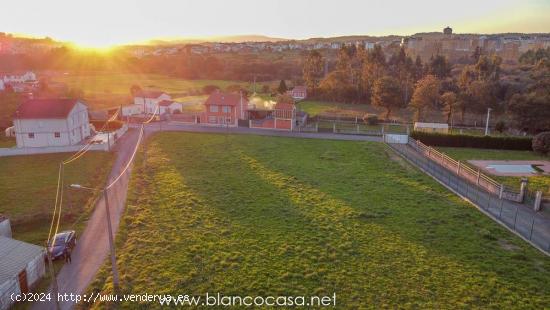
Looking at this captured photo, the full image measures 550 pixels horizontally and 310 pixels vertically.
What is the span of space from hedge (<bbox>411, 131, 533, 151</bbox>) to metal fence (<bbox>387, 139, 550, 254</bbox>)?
684 cm

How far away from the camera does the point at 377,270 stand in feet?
58.9

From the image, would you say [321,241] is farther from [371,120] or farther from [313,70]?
[313,70]

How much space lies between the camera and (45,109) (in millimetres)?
43469

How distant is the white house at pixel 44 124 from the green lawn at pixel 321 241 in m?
15.2

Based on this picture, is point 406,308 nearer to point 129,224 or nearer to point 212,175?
point 129,224

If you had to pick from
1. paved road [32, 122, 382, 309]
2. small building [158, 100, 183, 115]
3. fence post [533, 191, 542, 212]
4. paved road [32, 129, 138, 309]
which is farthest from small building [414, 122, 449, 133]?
small building [158, 100, 183, 115]

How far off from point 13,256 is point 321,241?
1423 centimetres

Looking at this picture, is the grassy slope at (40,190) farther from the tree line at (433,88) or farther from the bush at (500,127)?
the bush at (500,127)

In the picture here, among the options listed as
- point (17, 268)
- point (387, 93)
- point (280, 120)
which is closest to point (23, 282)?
point (17, 268)

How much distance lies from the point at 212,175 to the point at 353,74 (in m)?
60.6

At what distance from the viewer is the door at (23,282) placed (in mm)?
15656

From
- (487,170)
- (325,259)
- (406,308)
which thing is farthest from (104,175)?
(487,170)

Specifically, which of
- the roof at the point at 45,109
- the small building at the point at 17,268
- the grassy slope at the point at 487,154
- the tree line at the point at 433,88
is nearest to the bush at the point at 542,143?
the grassy slope at the point at 487,154

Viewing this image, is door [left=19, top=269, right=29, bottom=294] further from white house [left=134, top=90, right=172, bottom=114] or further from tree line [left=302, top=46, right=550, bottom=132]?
tree line [left=302, top=46, right=550, bottom=132]
